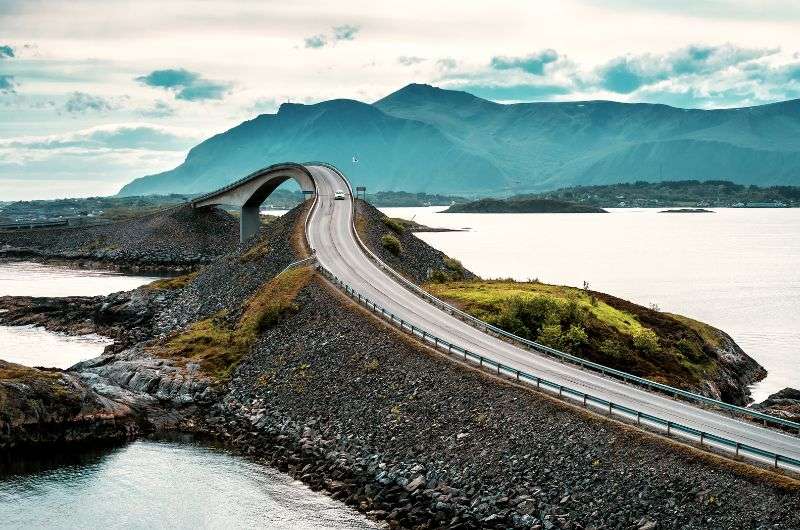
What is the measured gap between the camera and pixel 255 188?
16412 centimetres

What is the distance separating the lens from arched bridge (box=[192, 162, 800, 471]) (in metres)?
41.6

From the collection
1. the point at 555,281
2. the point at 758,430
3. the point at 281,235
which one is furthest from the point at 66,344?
the point at 555,281

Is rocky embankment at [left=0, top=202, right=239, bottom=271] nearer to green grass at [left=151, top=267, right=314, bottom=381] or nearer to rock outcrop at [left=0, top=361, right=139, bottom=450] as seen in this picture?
green grass at [left=151, top=267, right=314, bottom=381]

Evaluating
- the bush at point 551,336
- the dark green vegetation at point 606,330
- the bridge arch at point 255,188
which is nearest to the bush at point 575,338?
the dark green vegetation at point 606,330

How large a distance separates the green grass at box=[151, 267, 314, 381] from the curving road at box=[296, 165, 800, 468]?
600 centimetres

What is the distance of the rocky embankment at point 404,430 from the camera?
3816 cm

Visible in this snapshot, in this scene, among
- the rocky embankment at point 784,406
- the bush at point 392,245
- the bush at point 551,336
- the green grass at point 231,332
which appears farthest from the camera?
the bush at point 392,245

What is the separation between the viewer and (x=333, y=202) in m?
127

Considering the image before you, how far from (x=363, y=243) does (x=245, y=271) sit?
13.6 meters

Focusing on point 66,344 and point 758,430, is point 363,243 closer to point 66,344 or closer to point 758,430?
point 66,344

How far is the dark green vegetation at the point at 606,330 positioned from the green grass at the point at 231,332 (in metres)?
13.8

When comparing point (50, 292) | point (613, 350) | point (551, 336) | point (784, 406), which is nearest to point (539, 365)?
point (551, 336)

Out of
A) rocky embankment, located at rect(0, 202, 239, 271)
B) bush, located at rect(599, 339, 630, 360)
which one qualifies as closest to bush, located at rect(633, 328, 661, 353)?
bush, located at rect(599, 339, 630, 360)

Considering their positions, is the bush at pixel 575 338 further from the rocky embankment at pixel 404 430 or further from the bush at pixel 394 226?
the bush at pixel 394 226
